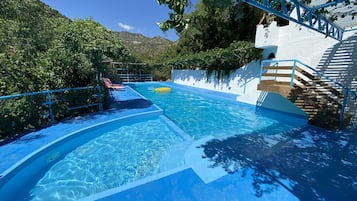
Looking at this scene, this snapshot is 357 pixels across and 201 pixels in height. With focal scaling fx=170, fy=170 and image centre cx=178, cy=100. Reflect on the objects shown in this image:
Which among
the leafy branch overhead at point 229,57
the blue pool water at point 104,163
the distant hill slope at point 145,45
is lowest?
the blue pool water at point 104,163

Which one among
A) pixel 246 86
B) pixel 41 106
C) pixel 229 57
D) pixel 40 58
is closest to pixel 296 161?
pixel 41 106

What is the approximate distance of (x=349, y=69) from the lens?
21.1 feet

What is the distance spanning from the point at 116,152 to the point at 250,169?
3.25 meters

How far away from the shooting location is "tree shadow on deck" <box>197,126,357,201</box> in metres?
2.72

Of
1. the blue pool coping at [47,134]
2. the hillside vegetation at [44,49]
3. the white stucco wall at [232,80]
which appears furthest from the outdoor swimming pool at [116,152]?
the white stucco wall at [232,80]

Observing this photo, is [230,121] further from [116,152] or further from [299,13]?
[116,152]

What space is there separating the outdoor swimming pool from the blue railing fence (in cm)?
130

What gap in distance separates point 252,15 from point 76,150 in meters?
16.0

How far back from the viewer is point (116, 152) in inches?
177

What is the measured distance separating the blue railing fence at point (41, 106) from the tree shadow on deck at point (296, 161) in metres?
4.75

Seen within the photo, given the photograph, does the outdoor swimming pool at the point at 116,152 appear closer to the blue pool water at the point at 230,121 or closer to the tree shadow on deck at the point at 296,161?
the blue pool water at the point at 230,121

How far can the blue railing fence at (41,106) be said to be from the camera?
13.6ft

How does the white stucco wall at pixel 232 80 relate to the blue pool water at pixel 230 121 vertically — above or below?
above

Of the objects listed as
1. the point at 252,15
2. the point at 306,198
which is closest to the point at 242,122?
the point at 306,198
